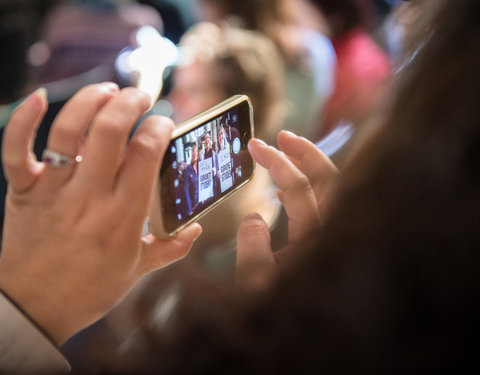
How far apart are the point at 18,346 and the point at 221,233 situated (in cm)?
31

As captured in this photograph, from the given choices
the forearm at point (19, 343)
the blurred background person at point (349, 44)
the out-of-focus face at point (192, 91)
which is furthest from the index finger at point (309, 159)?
the blurred background person at point (349, 44)

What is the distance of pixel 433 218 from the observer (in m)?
0.29

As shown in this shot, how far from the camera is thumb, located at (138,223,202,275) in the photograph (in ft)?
1.84

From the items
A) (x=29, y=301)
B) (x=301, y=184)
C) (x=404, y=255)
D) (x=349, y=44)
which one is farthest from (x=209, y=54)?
(x=404, y=255)

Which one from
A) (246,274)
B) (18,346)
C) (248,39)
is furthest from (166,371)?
(248,39)

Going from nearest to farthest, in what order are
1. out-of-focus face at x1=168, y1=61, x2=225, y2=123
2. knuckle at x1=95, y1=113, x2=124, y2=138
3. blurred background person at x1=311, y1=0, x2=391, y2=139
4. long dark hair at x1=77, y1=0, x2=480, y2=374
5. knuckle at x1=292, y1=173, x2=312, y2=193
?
long dark hair at x1=77, y1=0, x2=480, y2=374 → knuckle at x1=95, y1=113, x2=124, y2=138 → knuckle at x1=292, y1=173, x2=312, y2=193 → out-of-focus face at x1=168, y1=61, x2=225, y2=123 → blurred background person at x1=311, y1=0, x2=391, y2=139

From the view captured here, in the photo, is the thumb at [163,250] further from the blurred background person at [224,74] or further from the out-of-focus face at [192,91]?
the out-of-focus face at [192,91]

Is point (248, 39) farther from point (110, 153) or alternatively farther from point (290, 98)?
point (110, 153)

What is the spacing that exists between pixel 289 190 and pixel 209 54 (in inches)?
38.0

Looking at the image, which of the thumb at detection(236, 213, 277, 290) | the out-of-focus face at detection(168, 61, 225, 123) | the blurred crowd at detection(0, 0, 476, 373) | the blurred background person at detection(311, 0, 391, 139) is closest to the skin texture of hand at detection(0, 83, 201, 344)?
the thumb at detection(236, 213, 277, 290)

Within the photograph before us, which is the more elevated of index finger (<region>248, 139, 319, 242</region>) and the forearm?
index finger (<region>248, 139, 319, 242</region>)

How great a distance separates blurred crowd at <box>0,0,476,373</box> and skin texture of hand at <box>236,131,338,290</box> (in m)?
0.57

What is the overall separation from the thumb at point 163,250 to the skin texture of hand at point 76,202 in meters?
0.05

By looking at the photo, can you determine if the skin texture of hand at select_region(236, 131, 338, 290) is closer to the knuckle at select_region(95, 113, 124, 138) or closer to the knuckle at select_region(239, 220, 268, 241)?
the knuckle at select_region(239, 220, 268, 241)
